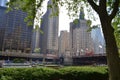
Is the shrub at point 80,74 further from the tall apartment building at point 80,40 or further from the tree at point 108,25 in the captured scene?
the tall apartment building at point 80,40

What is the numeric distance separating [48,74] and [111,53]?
134 inches

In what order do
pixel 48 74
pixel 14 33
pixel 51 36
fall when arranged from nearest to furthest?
pixel 48 74 < pixel 14 33 < pixel 51 36

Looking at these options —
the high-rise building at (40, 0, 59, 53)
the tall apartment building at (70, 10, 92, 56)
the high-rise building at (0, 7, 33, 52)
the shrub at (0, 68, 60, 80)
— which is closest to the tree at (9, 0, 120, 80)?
the shrub at (0, 68, 60, 80)

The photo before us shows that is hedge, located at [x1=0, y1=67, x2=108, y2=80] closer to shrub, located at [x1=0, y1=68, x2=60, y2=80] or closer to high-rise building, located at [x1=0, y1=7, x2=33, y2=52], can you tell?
shrub, located at [x1=0, y1=68, x2=60, y2=80]

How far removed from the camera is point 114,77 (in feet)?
24.0

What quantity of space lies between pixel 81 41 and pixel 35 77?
16412cm

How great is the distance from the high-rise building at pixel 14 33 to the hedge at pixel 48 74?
5429 inches

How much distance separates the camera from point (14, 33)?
496 feet

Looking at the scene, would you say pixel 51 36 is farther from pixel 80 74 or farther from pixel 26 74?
pixel 26 74

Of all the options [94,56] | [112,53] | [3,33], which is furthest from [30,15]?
[3,33]

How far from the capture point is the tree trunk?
7.42 meters

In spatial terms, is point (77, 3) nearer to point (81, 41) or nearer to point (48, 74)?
point (48, 74)

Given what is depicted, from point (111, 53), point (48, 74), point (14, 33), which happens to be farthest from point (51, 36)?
point (111, 53)

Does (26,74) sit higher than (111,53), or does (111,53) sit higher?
(111,53)
